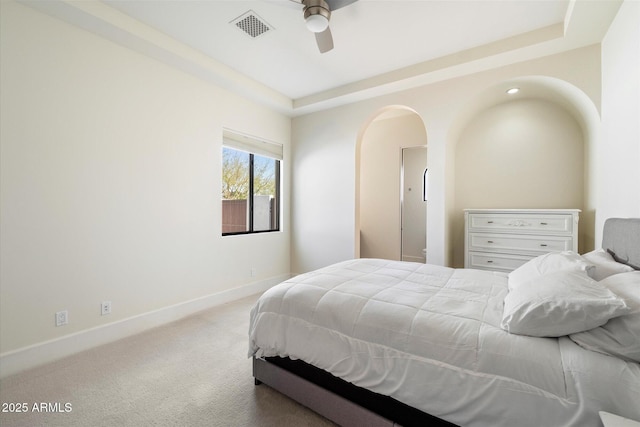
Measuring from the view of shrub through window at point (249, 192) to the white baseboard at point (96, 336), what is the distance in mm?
895

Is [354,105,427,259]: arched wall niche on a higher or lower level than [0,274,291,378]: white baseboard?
higher

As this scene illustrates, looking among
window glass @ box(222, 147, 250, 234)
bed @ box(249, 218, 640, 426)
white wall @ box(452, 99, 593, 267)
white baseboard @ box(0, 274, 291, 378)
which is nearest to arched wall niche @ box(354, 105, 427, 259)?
white wall @ box(452, 99, 593, 267)

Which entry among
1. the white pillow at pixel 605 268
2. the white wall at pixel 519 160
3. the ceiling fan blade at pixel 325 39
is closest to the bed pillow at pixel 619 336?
the white pillow at pixel 605 268

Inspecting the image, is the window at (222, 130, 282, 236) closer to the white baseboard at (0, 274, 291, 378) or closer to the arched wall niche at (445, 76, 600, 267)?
the white baseboard at (0, 274, 291, 378)

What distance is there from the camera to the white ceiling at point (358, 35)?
2160 millimetres

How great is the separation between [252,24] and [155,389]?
2.86 metres

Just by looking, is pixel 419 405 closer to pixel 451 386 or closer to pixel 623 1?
pixel 451 386

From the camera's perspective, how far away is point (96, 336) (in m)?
2.32

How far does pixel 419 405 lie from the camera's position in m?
1.15

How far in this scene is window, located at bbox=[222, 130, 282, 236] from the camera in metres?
3.65

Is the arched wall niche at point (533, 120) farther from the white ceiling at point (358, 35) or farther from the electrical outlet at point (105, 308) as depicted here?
the electrical outlet at point (105, 308)

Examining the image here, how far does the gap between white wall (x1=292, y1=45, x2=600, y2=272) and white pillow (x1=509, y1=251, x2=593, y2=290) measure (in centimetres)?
143

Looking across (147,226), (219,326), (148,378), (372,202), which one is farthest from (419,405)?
(372,202)

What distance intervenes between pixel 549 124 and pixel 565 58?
2.90 feet
